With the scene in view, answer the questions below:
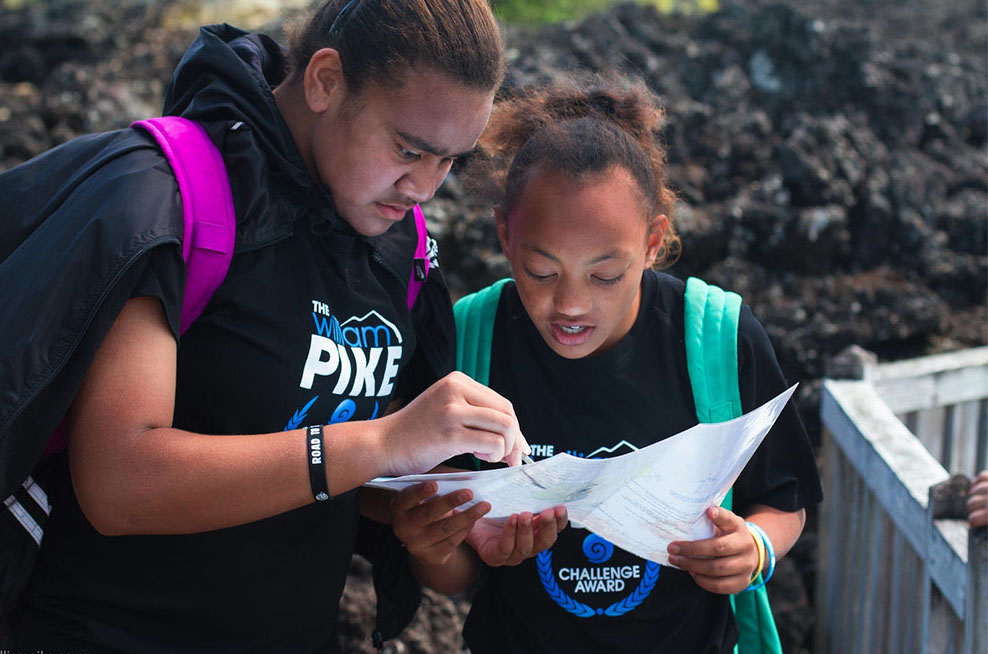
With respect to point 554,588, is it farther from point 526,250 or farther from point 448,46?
point 448,46

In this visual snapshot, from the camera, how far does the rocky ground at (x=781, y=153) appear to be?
414 cm

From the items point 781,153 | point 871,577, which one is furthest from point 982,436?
point 781,153

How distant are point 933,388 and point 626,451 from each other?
175cm

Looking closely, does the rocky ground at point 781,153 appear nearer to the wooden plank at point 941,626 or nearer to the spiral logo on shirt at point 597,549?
the wooden plank at point 941,626

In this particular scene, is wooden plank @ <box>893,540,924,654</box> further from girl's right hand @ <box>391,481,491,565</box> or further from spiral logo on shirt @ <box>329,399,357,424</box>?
spiral logo on shirt @ <box>329,399,357,424</box>

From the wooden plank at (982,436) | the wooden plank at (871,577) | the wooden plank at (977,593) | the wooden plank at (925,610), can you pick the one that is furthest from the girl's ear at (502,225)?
the wooden plank at (982,436)

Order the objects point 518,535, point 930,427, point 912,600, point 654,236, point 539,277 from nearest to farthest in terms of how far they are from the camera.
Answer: point 518,535 → point 539,277 → point 654,236 → point 912,600 → point 930,427

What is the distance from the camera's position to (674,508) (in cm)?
164

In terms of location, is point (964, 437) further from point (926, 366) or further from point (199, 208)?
point (199, 208)

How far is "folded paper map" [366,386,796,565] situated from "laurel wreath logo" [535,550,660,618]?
0.20 m

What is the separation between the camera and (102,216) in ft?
4.16

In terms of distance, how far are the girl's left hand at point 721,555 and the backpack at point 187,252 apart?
975 millimetres

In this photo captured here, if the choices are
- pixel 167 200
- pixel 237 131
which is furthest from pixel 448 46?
pixel 167 200

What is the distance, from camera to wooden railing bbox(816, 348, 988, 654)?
2.11 metres
